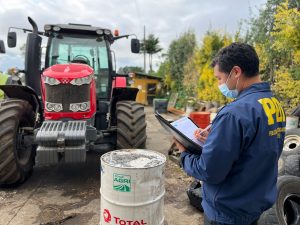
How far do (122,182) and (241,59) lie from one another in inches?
46.1

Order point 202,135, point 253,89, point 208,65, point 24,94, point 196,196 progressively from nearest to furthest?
point 253,89, point 202,135, point 196,196, point 24,94, point 208,65

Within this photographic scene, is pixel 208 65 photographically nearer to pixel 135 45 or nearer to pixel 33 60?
pixel 135 45

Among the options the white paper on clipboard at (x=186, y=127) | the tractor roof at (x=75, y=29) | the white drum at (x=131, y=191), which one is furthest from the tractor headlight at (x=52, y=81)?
the white paper on clipboard at (x=186, y=127)

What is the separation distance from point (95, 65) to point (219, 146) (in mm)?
4332

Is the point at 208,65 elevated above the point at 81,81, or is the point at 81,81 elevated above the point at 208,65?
the point at 208,65

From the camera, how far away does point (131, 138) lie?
4.66 metres

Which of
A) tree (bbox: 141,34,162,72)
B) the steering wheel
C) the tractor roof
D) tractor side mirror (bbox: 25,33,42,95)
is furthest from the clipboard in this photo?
tree (bbox: 141,34,162,72)

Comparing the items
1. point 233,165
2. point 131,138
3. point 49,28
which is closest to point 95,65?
point 49,28

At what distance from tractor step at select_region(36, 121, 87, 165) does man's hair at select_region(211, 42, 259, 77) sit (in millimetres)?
2499

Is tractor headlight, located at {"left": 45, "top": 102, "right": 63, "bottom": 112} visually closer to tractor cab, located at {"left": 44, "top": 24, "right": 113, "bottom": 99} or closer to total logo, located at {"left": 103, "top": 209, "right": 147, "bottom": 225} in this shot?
tractor cab, located at {"left": 44, "top": 24, "right": 113, "bottom": 99}

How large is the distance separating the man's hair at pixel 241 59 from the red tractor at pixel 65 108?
2.50m

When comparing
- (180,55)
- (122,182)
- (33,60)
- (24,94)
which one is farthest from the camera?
(180,55)

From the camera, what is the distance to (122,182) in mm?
2193

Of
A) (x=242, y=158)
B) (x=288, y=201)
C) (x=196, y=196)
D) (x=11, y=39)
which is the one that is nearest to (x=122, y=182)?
(x=242, y=158)
